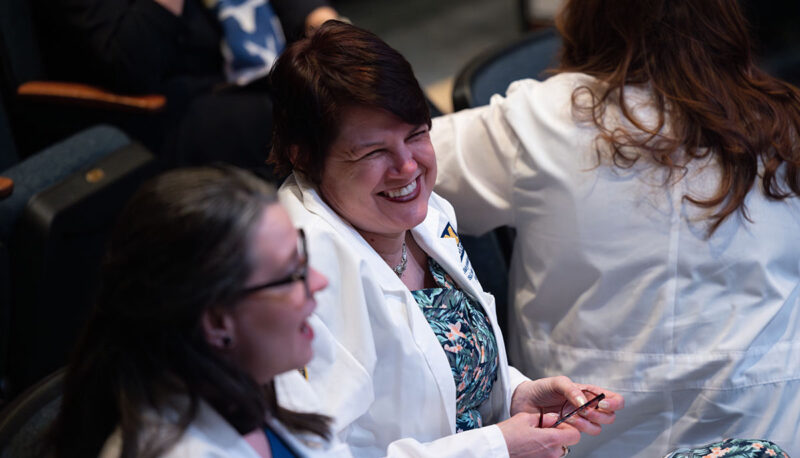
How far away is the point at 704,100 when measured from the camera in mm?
1643

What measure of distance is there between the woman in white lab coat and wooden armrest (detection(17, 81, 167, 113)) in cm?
129

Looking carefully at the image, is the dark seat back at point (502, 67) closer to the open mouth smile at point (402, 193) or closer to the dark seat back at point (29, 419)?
the open mouth smile at point (402, 193)

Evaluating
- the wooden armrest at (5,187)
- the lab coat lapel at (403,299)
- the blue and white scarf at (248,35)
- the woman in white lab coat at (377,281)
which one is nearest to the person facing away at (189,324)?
the woman in white lab coat at (377,281)

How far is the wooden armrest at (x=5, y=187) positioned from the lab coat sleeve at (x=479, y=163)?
1001 millimetres

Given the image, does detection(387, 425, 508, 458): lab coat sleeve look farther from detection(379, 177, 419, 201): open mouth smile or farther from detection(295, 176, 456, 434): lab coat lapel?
detection(379, 177, 419, 201): open mouth smile

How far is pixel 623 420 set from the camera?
1726 mm

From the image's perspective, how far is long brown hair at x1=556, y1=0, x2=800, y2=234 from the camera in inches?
64.4

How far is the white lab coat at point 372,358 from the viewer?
1309mm

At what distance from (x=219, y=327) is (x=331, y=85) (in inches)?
19.1

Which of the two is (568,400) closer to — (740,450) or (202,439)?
(740,450)

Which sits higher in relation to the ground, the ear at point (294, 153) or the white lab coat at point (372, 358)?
the ear at point (294, 153)

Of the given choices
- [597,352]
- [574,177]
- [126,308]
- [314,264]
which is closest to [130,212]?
[126,308]

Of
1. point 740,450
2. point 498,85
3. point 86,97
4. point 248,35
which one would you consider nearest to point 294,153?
point 740,450

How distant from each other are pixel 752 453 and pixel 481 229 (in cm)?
72
